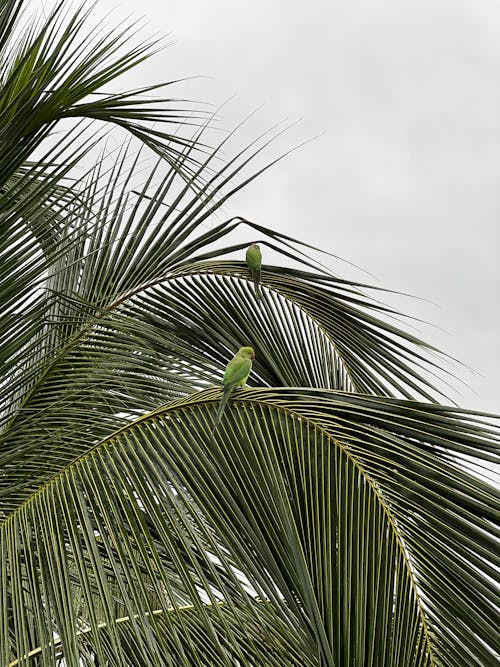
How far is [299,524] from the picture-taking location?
1.47 metres

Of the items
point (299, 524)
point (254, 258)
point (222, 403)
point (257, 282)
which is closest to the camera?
point (299, 524)

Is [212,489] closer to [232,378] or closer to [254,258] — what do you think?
[232,378]

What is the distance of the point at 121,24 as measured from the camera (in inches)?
83.7

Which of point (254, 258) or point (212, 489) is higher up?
point (254, 258)

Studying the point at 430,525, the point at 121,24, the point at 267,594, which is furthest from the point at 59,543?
the point at 121,24

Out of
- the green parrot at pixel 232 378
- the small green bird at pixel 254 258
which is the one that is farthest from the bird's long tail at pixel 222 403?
the small green bird at pixel 254 258

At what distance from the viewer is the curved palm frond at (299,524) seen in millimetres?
1341

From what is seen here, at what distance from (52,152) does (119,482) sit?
2.60 feet

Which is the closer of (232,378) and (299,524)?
(299,524)

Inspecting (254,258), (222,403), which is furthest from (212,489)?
(254,258)

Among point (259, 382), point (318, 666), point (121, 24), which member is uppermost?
point (121, 24)

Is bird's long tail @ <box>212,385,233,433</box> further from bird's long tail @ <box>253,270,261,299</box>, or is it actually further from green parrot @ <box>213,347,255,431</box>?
bird's long tail @ <box>253,270,261,299</box>

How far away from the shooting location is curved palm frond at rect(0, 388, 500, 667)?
4.40 ft

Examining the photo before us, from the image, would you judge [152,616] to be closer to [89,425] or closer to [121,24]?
[89,425]
